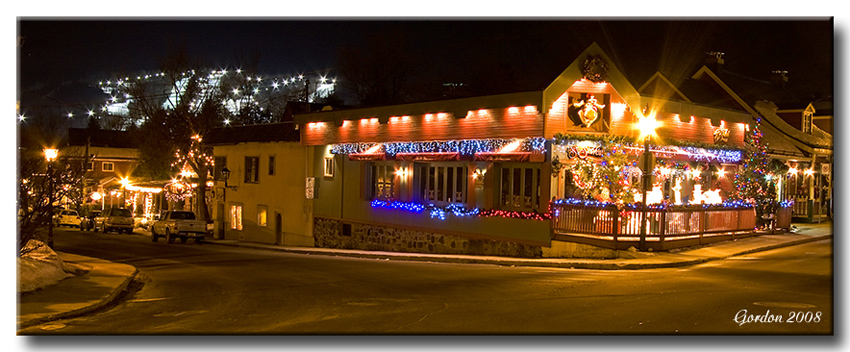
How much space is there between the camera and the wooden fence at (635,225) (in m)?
21.7

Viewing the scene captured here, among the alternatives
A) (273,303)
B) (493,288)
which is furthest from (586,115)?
(273,303)

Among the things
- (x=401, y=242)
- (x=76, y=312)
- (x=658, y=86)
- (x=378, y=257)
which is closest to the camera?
(x=76, y=312)

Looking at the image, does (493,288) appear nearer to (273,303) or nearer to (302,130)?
(273,303)

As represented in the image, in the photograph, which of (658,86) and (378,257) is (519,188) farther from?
(658,86)

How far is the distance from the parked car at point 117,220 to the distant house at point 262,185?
9089 mm

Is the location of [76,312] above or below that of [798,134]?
below

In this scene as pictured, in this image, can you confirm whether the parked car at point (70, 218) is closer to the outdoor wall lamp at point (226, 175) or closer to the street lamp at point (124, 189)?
the street lamp at point (124, 189)

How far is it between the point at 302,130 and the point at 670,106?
17.0 m

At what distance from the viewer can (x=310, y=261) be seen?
81.1 ft

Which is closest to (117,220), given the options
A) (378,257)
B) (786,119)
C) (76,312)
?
(378,257)

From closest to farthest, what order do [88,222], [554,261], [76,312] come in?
[76,312], [554,261], [88,222]

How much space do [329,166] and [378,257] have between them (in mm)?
8499

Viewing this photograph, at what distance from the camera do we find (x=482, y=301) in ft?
45.2

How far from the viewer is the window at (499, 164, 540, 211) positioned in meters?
24.3
